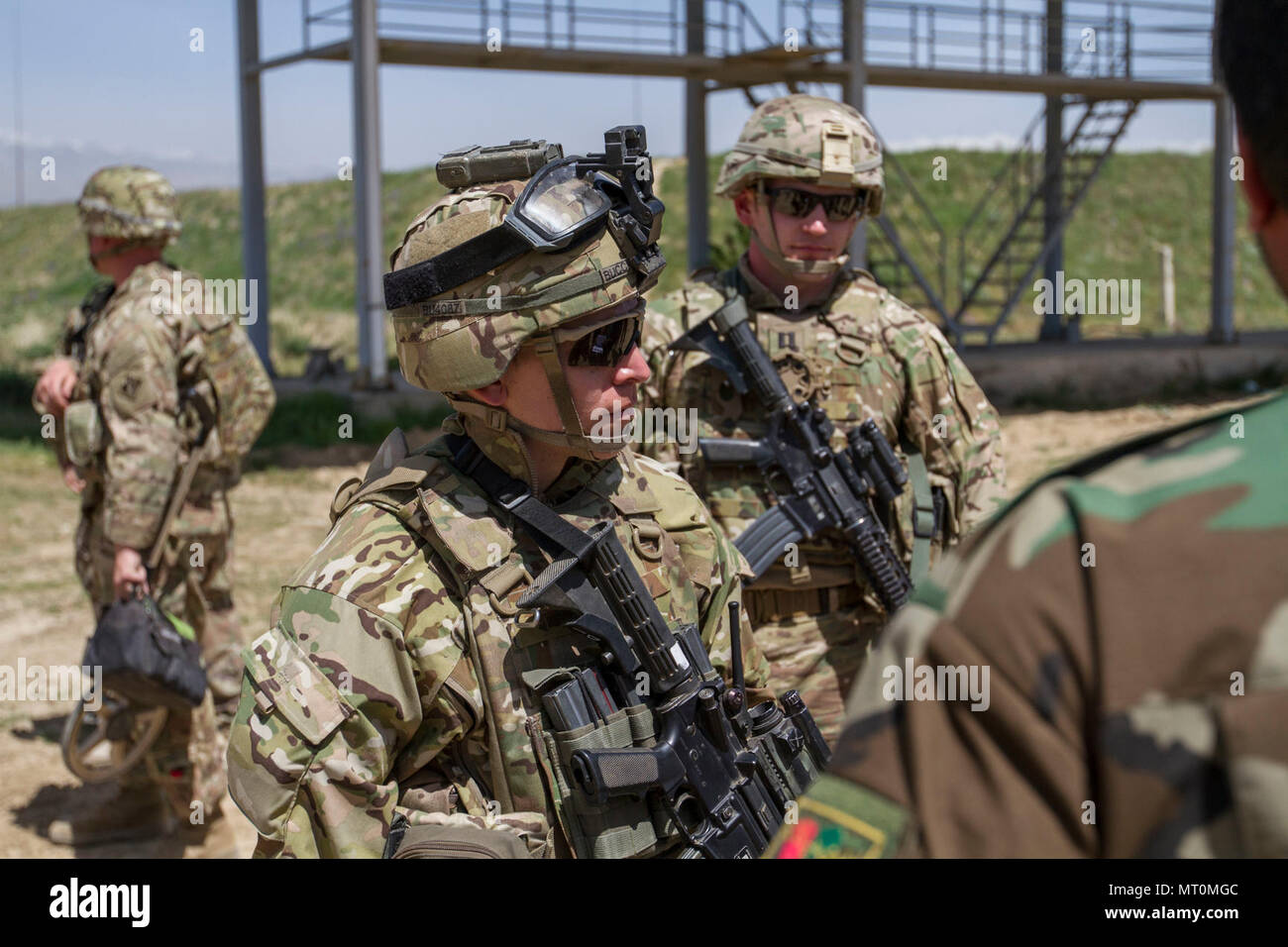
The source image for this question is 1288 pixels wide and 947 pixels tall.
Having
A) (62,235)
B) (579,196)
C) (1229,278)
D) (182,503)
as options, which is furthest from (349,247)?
(579,196)

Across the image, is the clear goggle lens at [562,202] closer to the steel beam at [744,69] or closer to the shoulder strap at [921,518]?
the shoulder strap at [921,518]

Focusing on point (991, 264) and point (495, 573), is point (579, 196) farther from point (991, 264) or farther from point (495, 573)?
point (991, 264)

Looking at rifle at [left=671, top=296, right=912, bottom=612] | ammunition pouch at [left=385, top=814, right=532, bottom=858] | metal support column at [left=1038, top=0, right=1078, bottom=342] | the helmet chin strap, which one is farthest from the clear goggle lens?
metal support column at [left=1038, top=0, right=1078, bottom=342]

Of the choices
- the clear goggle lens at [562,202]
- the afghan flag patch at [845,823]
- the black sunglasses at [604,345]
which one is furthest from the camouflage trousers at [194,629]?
the afghan flag patch at [845,823]

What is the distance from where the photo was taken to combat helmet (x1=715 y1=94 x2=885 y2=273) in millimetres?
4648

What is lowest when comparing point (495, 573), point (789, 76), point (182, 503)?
point (182, 503)

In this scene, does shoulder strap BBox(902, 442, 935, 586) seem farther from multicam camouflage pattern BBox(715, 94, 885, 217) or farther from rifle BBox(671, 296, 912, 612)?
multicam camouflage pattern BBox(715, 94, 885, 217)

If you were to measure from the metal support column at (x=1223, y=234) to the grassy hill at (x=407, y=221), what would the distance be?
14.7 ft

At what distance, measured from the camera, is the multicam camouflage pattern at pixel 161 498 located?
18.5 ft

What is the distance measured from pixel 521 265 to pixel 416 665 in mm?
714

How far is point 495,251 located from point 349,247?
27382 millimetres

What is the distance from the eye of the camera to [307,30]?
14.9 metres

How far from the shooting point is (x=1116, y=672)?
38.4 inches

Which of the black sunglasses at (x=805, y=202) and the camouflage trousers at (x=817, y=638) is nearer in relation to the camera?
the camouflage trousers at (x=817, y=638)
